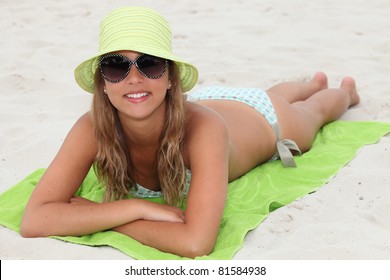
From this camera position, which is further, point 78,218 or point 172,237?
point 78,218

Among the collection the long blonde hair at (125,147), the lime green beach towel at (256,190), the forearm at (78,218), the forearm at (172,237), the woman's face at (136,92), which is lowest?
the lime green beach towel at (256,190)

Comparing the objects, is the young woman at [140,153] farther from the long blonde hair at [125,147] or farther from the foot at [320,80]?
the foot at [320,80]

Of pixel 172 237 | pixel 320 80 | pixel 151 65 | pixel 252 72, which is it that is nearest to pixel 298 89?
pixel 320 80

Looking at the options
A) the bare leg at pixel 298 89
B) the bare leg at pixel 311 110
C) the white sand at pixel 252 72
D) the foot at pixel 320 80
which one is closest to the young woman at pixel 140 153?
the white sand at pixel 252 72

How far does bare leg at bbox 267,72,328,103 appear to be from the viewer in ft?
14.7

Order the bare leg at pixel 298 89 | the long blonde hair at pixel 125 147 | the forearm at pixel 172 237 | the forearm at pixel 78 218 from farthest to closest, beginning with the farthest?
the bare leg at pixel 298 89 → the long blonde hair at pixel 125 147 → the forearm at pixel 78 218 → the forearm at pixel 172 237

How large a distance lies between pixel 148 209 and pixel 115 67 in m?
0.63

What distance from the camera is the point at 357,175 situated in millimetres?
3344

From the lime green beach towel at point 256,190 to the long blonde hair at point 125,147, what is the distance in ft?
0.90

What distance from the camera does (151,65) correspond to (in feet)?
8.80

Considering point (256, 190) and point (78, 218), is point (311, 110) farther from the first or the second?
point (78, 218)

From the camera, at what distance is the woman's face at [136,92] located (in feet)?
8.75

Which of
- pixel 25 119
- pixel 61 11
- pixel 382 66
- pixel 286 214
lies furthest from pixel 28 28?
pixel 286 214

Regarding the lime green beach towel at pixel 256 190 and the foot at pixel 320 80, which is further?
the foot at pixel 320 80
